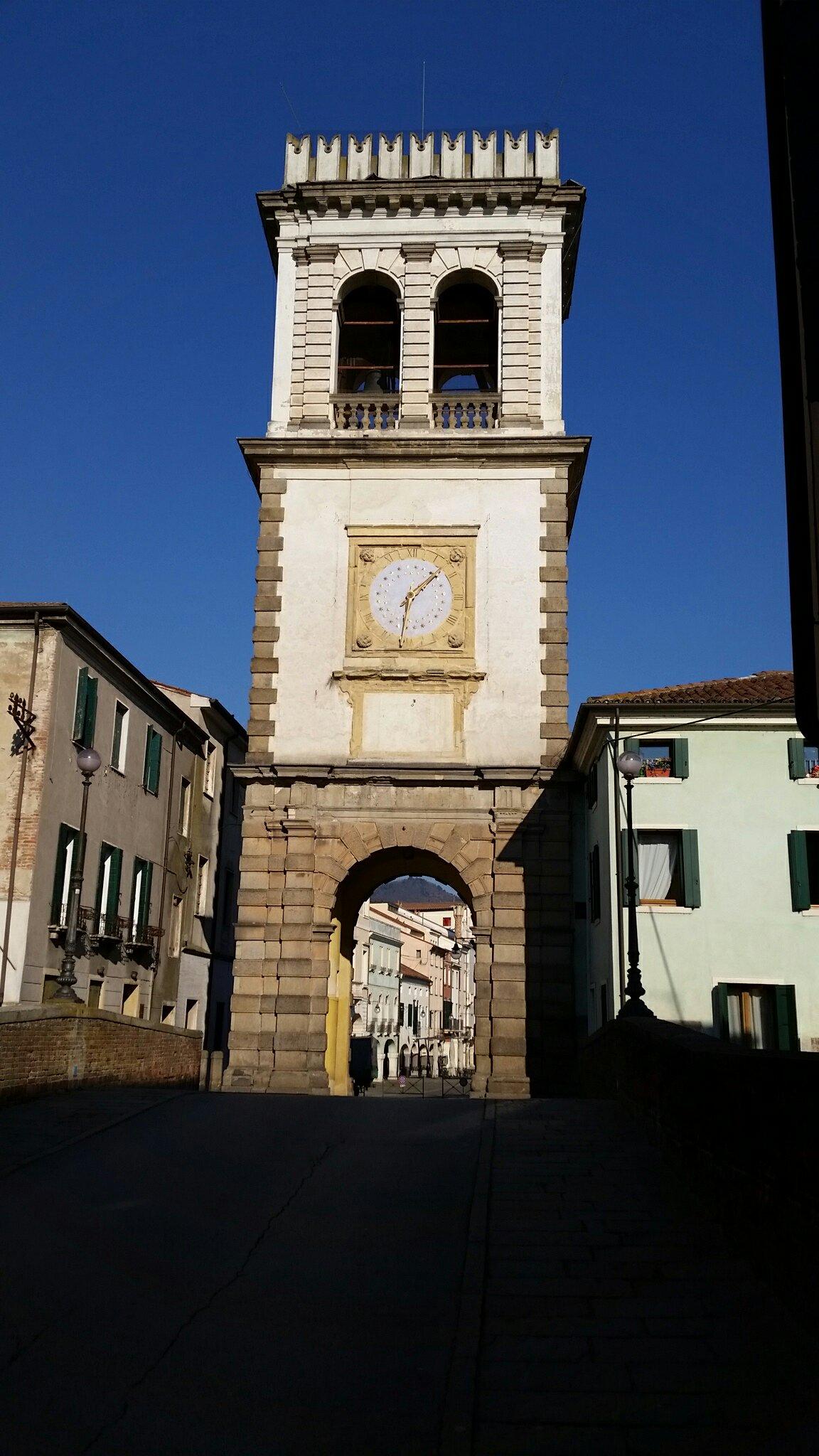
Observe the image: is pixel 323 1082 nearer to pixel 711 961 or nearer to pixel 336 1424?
pixel 711 961

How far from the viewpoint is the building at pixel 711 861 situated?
23.7 meters

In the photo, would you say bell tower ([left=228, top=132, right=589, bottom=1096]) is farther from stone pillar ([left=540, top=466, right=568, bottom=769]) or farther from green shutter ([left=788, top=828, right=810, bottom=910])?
green shutter ([left=788, top=828, right=810, bottom=910])

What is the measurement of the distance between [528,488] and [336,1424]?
21.8 meters

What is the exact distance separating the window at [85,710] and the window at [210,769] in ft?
33.0

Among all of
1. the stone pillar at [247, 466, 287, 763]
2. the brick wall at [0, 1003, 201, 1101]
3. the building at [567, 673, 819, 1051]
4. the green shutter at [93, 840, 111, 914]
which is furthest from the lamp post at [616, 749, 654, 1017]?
the green shutter at [93, 840, 111, 914]

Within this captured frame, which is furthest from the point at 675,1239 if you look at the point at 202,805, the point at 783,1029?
the point at 202,805

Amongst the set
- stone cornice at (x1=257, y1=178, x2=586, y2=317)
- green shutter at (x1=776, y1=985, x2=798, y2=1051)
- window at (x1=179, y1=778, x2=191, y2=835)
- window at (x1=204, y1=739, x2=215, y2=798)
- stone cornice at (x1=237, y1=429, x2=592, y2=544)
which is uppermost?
stone cornice at (x1=257, y1=178, x2=586, y2=317)

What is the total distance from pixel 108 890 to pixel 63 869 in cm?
307

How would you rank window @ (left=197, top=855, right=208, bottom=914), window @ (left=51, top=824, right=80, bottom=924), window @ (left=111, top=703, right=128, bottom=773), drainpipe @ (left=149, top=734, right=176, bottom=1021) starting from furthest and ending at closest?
window @ (left=197, top=855, right=208, bottom=914), drainpipe @ (left=149, top=734, right=176, bottom=1021), window @ (left=111, top=703, right=128, bottom=773), window @ (left=51, top=824, right=80, bottom=924)

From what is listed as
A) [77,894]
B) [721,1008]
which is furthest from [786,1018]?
[77,894]

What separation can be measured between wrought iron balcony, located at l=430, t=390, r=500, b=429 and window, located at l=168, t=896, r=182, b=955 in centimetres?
1535

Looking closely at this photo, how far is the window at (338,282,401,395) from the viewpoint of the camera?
29922 mm

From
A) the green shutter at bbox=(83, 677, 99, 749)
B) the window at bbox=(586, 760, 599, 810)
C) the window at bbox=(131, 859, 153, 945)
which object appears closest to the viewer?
the window at bbox=(586, 760, 599, 810)

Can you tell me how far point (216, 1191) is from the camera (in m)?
11.5
